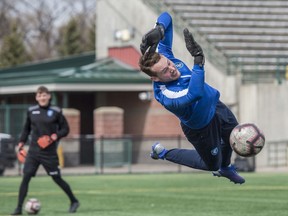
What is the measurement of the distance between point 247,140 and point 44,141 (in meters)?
5.26

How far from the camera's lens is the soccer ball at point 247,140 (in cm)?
1001

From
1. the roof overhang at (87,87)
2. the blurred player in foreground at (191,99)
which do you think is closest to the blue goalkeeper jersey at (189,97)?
the blurred player in foreground at (191,99)

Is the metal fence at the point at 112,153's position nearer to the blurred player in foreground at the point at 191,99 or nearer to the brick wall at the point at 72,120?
the brick wall at the point at 72,120

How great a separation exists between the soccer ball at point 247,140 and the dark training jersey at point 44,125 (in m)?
5.07

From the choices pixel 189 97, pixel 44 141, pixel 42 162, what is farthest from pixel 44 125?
pixel 189 97

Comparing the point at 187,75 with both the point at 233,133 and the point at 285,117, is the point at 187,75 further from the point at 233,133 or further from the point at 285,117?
the point at 285,117

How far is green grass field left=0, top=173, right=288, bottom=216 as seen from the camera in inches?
567

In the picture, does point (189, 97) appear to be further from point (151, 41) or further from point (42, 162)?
point (42, 162)

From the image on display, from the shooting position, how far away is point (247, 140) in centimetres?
1000

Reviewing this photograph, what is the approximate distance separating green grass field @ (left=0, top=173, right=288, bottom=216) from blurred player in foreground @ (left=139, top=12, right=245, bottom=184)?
3089 millimetres

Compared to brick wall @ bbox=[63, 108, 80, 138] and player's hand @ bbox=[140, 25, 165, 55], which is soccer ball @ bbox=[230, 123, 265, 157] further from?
brick wall @ bbox=[63, 108, 80, 138]

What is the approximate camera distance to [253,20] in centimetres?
3384

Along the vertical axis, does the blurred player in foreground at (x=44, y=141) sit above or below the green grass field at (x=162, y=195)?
above

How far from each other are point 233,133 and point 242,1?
25.3 m
